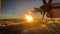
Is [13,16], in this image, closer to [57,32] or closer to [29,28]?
[29,28]

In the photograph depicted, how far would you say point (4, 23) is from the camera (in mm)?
2973

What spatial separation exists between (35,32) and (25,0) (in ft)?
1.74

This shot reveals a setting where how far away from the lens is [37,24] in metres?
2.98

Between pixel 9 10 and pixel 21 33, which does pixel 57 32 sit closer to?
pixel 21 33

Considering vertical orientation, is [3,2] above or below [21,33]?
above

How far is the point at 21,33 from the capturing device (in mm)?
2912

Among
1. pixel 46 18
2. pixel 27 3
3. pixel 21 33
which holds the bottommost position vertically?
pixel 21 33

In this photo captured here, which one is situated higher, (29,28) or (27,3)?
(27,3)

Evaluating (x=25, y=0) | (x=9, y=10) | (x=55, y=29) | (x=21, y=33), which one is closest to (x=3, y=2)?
(x=9, y=10)

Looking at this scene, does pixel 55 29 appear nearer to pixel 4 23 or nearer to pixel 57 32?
pixel 57 32

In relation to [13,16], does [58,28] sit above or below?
below

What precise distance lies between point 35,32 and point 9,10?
21.0 inches

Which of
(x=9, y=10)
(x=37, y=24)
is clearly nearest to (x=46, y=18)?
(x=37, y=24)

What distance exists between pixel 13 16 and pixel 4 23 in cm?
17
